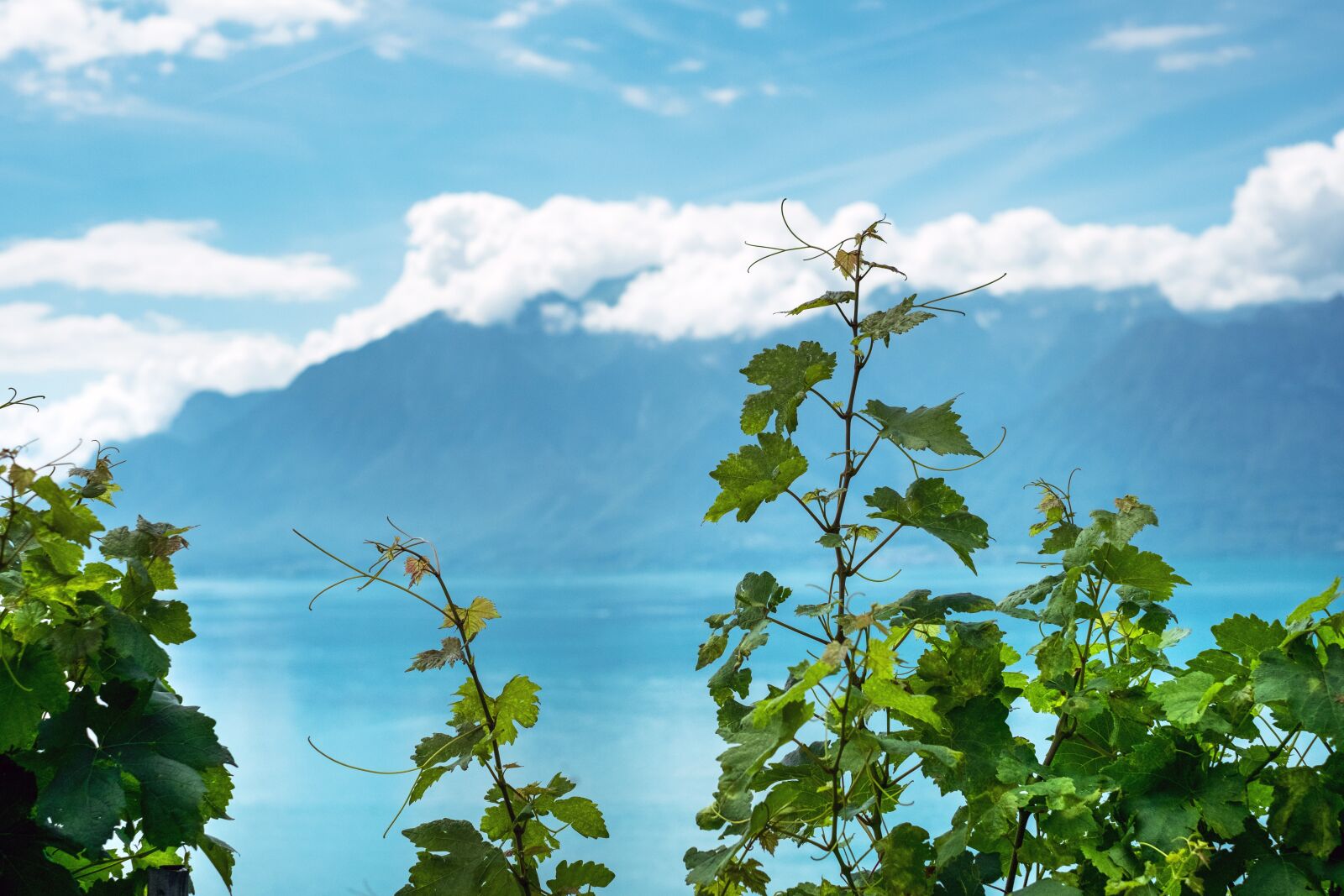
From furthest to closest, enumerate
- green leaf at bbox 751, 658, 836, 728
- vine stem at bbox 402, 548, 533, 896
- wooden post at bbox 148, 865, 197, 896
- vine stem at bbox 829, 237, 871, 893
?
wooden post at bbox 148, 865, 197, 896 < vine stem at bbox 402, 548, 533, 896 < vine stem at bbox 829, 237, 871, 893 < green leaf at bbox 751, 658, 836, 728

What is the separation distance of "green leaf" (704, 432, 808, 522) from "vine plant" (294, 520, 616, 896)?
24 cm

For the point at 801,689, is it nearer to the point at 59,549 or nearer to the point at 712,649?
the point at 712,649

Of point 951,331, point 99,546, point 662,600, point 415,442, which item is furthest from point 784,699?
point 415,442

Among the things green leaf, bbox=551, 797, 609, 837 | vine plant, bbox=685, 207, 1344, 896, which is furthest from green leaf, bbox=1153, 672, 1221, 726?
green leaf, bbox=551, 797, 609, 837

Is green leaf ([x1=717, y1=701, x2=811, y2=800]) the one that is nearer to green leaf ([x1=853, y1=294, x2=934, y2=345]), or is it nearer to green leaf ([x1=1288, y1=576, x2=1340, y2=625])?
green leaf ([x1=853, y1=294, x2=934, y2=345])

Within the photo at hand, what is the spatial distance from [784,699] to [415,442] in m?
81.3

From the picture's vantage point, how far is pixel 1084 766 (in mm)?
1045

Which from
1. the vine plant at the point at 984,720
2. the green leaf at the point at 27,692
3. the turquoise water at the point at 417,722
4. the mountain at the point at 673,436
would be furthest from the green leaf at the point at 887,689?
the mountain at the point at 673,436

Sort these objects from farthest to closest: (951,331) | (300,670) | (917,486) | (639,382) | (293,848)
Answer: (639,382)
(951,331)
(300,670)
(293,848)
(917,486)

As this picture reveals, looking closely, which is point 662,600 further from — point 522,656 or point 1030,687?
point 1030,687

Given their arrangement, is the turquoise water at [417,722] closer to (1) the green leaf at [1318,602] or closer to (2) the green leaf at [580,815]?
(1) the green leaf at [1318,602]

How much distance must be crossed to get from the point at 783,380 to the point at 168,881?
78cm

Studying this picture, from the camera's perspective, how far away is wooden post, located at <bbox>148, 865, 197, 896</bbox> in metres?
1.10

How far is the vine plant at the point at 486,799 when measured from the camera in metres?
1.02
